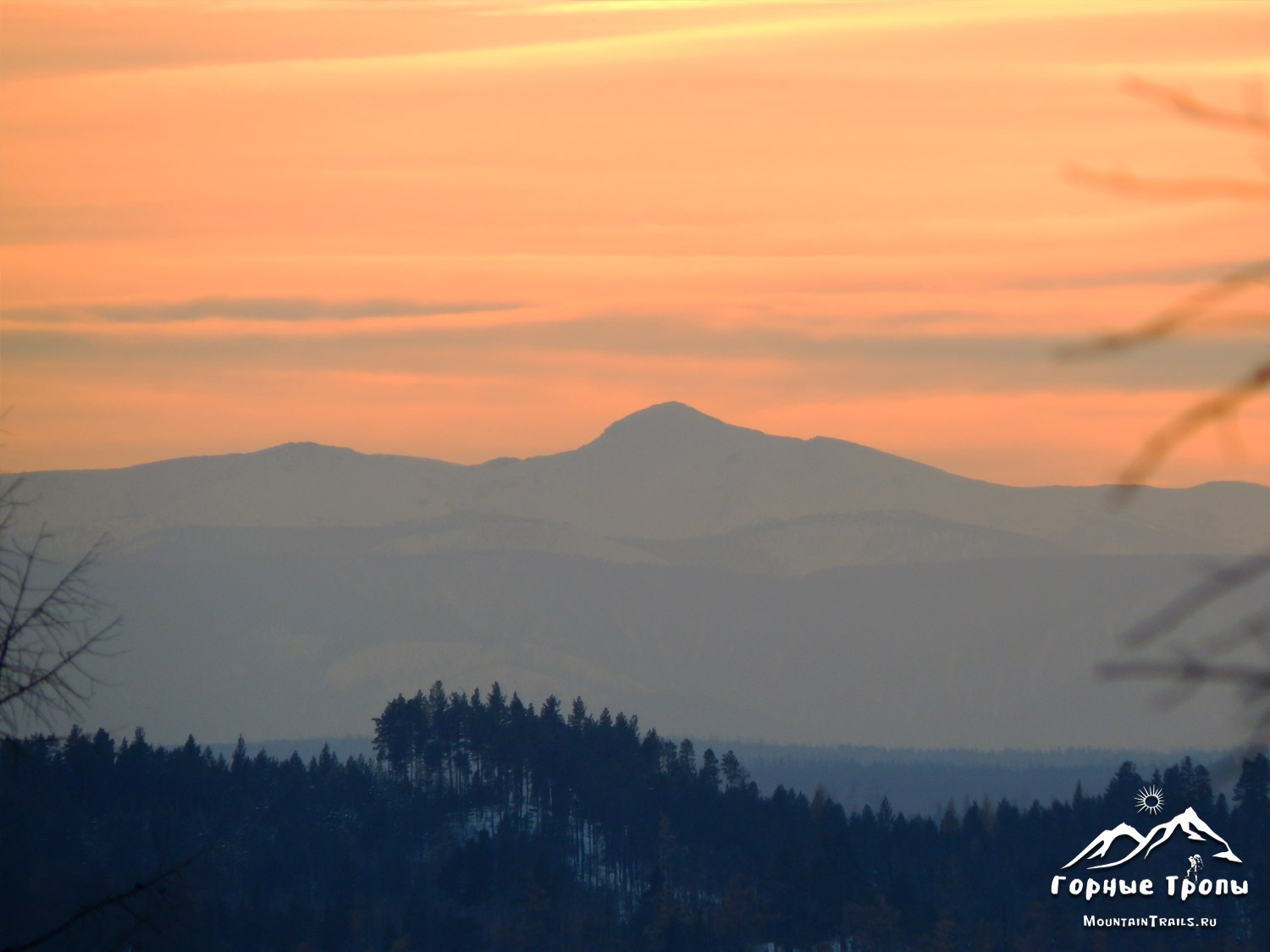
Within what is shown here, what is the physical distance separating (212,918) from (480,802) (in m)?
64.9

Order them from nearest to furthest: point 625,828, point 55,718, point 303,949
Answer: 1. point 55,718
2. point 303,949
3. point 625,828

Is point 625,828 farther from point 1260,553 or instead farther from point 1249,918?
point 1260,553

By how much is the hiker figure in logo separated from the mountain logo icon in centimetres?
103

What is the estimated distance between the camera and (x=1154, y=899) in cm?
10962

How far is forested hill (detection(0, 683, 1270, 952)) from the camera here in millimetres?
101062

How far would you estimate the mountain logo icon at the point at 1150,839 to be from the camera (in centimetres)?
11319

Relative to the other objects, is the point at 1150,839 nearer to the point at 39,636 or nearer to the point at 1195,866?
the point at 1195,866

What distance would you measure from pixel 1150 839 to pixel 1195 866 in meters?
3.27

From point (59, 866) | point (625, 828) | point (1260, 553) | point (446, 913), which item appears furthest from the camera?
point (625, 828)

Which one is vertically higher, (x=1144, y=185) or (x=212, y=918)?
(x=1144, y=185)

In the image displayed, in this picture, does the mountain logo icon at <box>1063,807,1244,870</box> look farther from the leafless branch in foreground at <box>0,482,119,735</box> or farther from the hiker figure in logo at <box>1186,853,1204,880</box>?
the leafless branch in foreground at <box>0,482,119,735</box>

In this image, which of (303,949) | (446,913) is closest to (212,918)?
(303,949)

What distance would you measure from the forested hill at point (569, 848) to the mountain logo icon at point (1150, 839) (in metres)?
1.74

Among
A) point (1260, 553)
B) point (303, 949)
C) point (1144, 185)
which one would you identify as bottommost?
point (303, 949)
